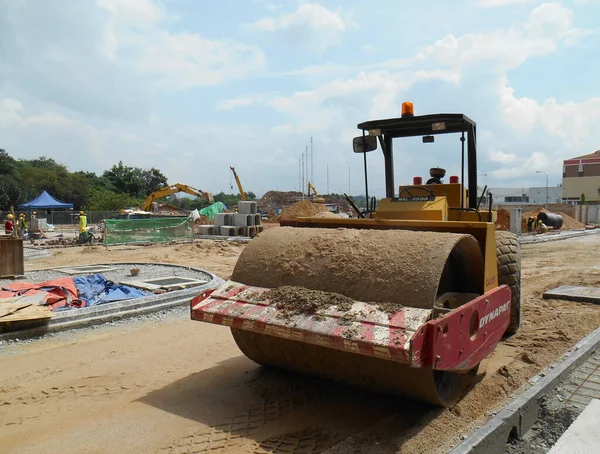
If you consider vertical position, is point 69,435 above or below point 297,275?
below

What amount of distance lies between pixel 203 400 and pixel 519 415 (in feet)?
8.48

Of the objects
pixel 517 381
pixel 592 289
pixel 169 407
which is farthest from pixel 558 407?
pixel 592 289

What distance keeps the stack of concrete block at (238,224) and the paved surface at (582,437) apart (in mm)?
19862

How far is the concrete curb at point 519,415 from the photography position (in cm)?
333

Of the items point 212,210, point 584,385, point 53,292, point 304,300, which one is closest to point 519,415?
point 584,385

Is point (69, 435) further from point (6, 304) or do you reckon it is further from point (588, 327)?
point (588, 327)

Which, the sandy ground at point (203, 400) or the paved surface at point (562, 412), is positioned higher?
the sandy ground at point (203, 400)

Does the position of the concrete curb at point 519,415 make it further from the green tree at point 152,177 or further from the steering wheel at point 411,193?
the green tree at point 152,177


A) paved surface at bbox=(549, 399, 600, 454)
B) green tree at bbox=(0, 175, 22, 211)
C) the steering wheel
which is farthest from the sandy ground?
green tree at bbox=(0, 175, 22, 211)

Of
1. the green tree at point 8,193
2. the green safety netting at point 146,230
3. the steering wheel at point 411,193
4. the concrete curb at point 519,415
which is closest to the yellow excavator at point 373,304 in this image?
the concrete curb at point 519,415

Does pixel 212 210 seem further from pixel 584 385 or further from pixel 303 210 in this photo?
pixel 584 385

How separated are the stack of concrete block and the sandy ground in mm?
16118

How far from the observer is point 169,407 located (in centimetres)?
427

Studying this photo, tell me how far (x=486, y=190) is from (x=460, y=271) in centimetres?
167
